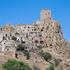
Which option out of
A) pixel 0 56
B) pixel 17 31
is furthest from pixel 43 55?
pixel 17 31

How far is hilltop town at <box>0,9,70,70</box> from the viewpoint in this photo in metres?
70.9

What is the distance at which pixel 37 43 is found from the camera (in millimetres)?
93188

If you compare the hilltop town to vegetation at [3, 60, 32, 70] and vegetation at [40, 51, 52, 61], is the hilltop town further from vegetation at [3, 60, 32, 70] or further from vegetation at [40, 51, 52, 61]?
vegetation at [3, 60, 32, 70]

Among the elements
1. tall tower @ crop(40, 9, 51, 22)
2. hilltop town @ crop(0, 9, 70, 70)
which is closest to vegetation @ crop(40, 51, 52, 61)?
hilltop town @ crop(0, 9, 70, 70)

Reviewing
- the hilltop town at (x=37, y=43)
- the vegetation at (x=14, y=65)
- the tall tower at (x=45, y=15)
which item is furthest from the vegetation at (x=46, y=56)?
the tall tower at (x=45, y=15)

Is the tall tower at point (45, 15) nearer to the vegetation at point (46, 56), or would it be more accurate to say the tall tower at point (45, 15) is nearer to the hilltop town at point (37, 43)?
the hilltop town at point (37, 43)

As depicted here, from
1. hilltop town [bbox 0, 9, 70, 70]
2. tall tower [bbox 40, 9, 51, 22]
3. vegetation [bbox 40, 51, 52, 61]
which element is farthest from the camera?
tall tower [bbox 40, 9, 51, 22]

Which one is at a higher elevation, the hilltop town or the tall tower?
the tall tower

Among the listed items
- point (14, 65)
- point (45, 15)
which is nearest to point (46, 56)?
point (14, 65)

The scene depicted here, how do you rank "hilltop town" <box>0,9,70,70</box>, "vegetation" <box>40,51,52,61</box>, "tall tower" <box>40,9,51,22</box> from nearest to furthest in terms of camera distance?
"hilltop town" <box>0,9,70,70</box> → "vegetation" <box>40,51,52,61</box> → "tall tower" <box>40,9,51,22</box>

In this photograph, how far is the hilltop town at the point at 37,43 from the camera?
70.9 metres

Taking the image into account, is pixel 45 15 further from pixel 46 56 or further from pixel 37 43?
pixel 46 56

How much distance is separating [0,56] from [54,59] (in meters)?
16.6

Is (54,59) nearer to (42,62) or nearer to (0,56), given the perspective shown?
(42,62)
